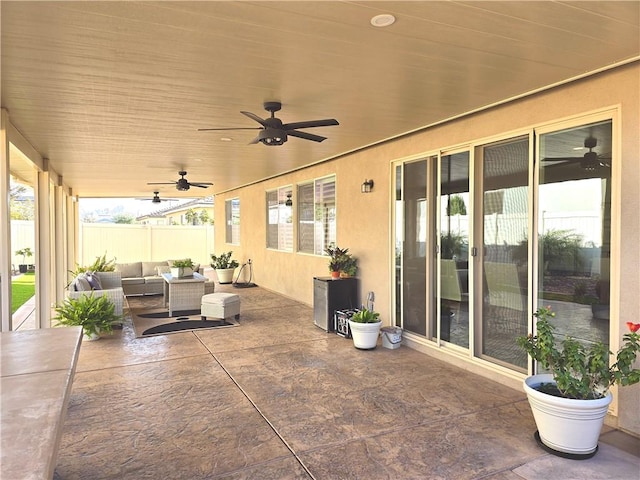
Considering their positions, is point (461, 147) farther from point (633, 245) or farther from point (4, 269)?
point (4, 269)

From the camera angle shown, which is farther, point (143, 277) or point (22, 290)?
point (22, 290)

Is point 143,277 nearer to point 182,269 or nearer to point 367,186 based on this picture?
point 182,269

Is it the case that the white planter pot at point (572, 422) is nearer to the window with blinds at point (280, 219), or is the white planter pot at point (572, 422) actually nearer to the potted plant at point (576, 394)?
the potted plant at point (576, 394)

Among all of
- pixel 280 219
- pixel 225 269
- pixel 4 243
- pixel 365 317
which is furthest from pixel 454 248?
pixel 225 269

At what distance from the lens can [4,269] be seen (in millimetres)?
3852

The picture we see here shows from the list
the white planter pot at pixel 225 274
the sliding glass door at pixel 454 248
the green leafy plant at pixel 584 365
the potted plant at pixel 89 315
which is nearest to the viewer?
the green leafy plant at pixel 584 365

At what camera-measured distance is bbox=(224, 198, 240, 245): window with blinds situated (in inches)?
490

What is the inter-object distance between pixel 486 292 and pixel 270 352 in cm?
256

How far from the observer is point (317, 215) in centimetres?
786

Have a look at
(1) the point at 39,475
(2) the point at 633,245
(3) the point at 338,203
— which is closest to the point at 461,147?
(2) the point at 633,245

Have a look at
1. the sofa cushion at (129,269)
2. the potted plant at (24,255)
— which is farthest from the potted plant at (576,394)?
the potted plant at (24,255)

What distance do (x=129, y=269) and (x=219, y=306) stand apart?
4108 mm

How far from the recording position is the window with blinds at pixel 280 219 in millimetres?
9023

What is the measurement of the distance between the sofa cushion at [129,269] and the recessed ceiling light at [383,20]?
8754mm
